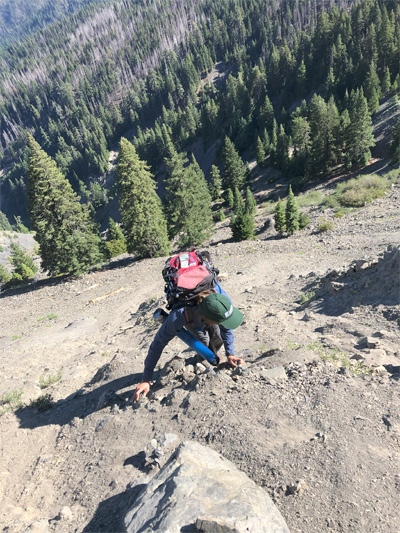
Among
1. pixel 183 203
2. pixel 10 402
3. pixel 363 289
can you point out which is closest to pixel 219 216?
pixel 183 203

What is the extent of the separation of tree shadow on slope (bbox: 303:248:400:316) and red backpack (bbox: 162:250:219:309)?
4.43m

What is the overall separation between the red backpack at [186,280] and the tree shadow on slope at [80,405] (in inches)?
88.3

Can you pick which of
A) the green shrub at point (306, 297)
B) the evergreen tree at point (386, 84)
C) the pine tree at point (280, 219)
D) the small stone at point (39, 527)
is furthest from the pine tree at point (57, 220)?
the evergreen tree at point (386, 84)

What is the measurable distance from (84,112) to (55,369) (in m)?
193

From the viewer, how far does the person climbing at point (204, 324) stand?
4117mm

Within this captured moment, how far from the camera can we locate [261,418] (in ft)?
13.2

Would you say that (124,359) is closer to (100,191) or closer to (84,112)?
(100,191)

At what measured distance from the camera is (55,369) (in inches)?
374

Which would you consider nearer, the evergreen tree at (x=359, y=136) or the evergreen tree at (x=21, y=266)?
the evergreen tree at (x=359, y=136)

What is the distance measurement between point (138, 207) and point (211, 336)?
64.9 ft

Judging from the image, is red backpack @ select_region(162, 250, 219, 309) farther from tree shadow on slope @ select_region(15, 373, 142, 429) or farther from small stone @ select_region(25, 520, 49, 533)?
small stone @ select_region(25, 520, 49, 533)

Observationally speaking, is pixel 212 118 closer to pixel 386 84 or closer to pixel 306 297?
pixel 386 84

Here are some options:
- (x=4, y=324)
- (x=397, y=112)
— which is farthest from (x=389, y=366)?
(x=397, y=112)

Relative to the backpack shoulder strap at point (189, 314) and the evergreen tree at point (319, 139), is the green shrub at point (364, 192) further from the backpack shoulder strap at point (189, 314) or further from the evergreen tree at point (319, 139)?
the backpack shoulder strap at point (189, 314)
